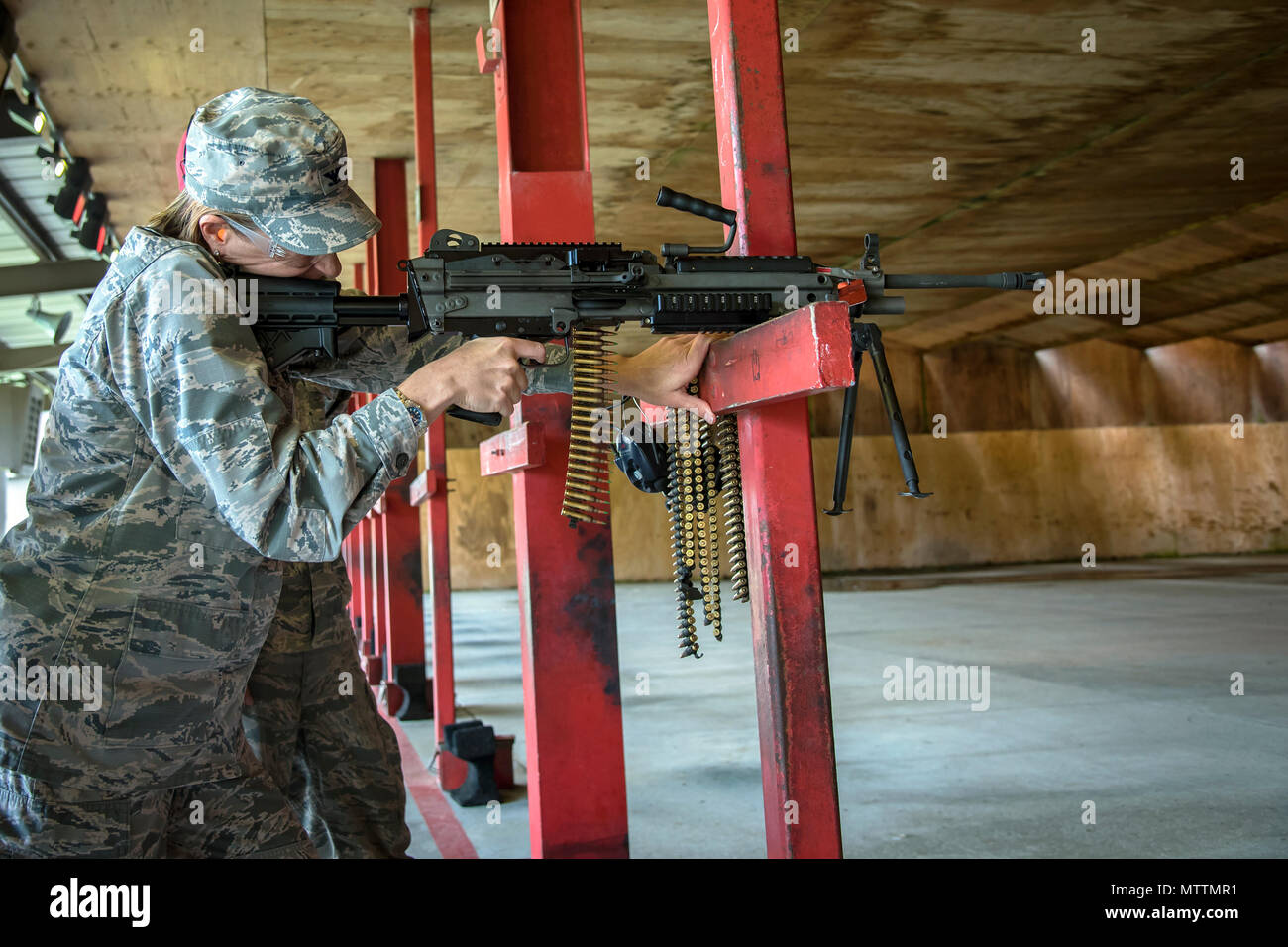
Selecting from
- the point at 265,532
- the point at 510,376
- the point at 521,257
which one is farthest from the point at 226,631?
the point at 521,257

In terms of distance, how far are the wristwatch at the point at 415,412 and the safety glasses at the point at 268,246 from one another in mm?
378

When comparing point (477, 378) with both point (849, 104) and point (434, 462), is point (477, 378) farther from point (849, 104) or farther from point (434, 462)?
point (849, 104)

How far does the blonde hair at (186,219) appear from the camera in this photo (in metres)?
1.94

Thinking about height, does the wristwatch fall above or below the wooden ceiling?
below

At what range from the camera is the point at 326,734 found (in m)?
2.42

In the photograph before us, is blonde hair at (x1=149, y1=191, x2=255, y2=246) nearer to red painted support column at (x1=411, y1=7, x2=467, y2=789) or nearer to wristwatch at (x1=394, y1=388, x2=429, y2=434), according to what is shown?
wristwatch at (x1=394, y1=388, x2=429, y2=434)

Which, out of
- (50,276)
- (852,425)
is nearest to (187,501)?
(852,425)

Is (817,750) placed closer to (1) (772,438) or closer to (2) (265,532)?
(1) (772,438)

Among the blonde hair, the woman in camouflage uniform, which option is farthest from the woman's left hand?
the blonde hair

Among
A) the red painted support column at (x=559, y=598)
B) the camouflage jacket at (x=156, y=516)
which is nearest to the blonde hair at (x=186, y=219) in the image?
the camouflage jacket at (x=156, y=516)

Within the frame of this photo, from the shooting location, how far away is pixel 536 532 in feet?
8.17

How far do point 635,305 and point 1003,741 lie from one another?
132 inches

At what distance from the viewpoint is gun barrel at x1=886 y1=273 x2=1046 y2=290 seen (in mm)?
2039
